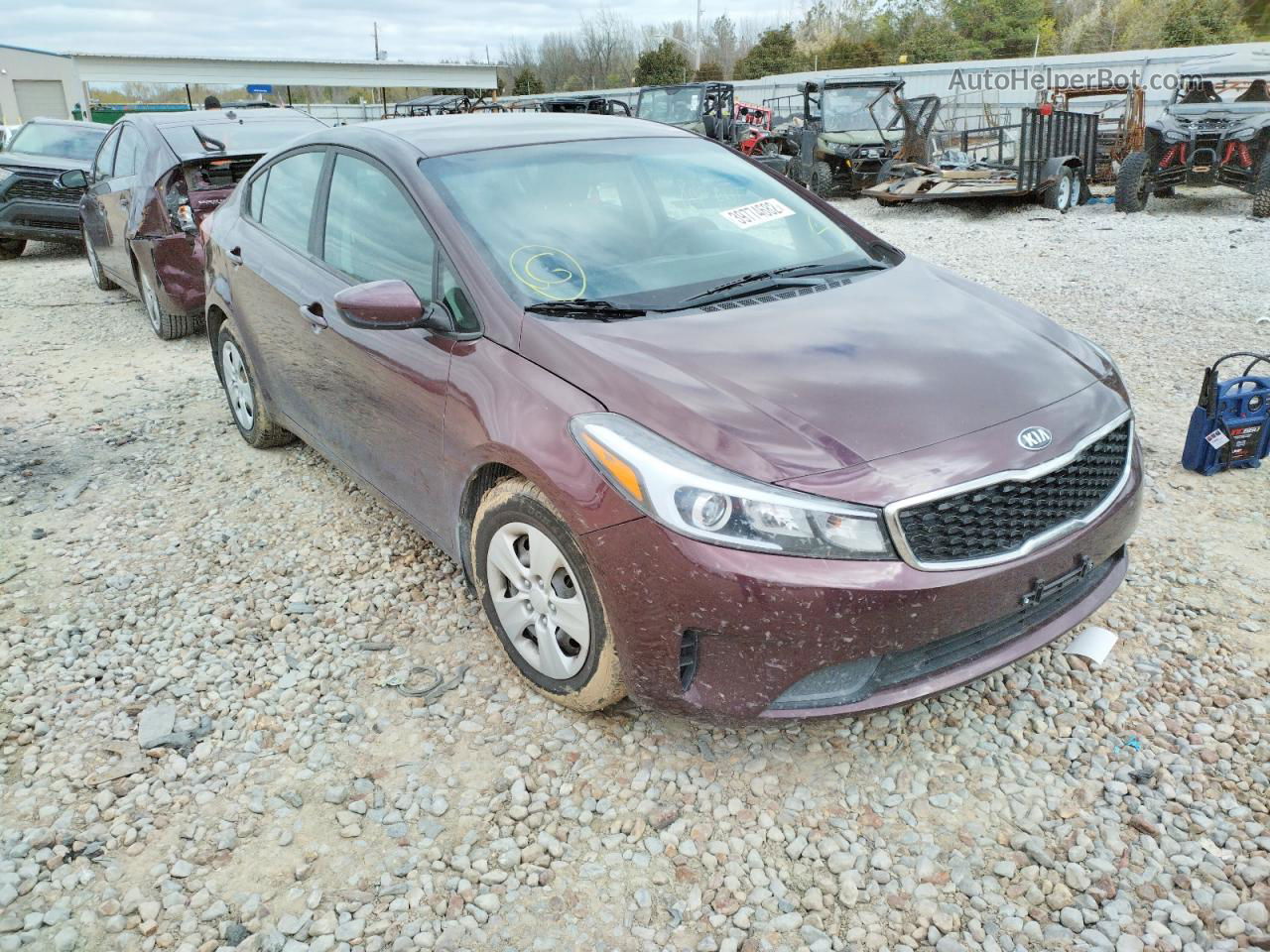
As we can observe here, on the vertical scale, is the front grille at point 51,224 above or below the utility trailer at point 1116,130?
below

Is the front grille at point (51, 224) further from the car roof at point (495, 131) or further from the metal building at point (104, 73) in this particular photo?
the metal building at point (104, 73)

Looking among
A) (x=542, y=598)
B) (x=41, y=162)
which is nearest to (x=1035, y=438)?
(x=542, y=598)

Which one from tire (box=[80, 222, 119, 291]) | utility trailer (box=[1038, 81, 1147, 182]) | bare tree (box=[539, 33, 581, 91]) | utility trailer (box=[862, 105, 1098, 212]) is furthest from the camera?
bare tree (box=[539, 33, 581, 91])

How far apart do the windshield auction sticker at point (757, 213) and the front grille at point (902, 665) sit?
5.56 feet

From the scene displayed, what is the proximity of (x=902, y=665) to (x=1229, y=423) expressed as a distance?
9.30ft

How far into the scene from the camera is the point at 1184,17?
37969 mm

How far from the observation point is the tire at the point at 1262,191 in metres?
11.5

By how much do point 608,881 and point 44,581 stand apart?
282cm

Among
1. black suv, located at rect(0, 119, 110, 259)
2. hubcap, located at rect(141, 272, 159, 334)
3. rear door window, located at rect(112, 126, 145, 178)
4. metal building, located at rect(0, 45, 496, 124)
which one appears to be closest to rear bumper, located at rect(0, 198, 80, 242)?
black suv, located at rect(0, 119, 110, 259)

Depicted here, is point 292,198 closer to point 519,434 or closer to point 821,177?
point 519,434

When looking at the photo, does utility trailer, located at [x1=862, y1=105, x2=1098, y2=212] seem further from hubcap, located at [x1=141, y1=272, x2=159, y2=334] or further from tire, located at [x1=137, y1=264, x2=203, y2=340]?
hubcap, located at [x1=141, y1=272, x2=159, y2=334]

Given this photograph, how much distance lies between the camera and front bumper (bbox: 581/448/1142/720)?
2158 mm

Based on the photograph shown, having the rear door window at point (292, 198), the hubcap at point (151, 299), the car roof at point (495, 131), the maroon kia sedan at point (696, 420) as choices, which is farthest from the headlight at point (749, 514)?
the hubcap at point (151, 299)

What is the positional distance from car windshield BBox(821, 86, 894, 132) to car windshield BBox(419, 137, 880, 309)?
46.4 feet
